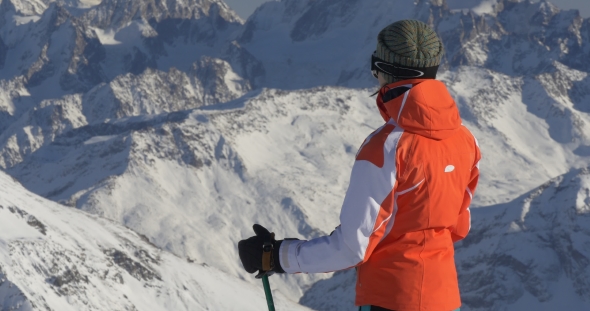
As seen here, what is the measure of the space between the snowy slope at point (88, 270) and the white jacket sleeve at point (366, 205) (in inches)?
3679

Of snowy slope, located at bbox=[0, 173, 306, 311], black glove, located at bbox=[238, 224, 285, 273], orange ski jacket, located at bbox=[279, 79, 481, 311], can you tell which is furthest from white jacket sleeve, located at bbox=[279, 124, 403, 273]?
snowy slope, located at bbox=[0, 173, 306, 311]

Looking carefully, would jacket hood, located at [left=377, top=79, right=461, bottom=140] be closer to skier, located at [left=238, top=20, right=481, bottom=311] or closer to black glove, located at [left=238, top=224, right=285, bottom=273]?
skier, located at [left=238, top=20, right=481, bottom=311]

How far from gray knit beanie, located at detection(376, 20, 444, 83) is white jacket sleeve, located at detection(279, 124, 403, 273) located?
0.96 m

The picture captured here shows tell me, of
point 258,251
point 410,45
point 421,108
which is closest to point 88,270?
point 258,251

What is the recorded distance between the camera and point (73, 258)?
120875mm

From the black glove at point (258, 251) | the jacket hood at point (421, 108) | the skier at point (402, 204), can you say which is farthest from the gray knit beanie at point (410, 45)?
the black glove at point (258, 251)

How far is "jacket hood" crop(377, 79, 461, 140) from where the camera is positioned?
956cm

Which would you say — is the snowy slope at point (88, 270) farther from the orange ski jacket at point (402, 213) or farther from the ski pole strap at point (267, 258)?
the orange ski jacket at point (402, 213)

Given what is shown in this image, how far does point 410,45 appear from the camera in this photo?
10.0m

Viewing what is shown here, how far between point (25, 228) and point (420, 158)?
115 m

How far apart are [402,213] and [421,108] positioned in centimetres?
112

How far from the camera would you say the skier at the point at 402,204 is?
30.6 ft

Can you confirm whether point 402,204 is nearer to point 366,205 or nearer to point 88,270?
point 366,205

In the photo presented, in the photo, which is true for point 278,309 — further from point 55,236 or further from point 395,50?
point 395,50
